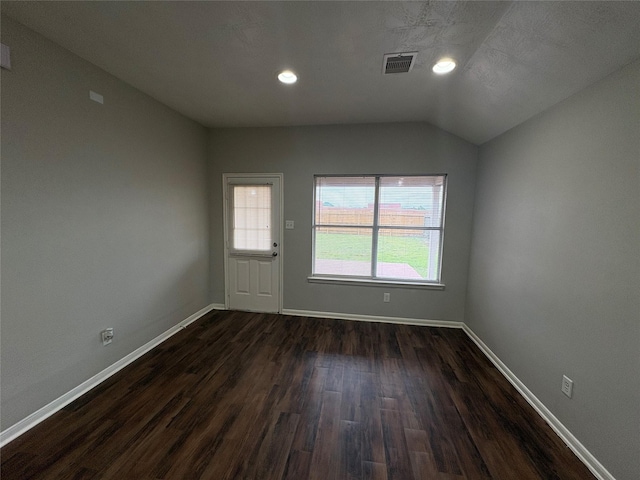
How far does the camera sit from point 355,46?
1.73 metres

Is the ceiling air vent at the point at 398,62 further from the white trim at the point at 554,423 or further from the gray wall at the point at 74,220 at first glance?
the white trim at the point at 554,423

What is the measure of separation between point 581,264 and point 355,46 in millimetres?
2139

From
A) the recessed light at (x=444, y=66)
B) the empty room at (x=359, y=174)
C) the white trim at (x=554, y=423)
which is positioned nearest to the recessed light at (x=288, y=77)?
the empty room at (x=359, y=174)

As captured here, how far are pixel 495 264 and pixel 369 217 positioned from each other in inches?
61.5

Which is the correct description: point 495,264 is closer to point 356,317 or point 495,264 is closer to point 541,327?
point 541,327

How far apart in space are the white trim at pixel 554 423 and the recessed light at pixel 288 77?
3337 millimetres

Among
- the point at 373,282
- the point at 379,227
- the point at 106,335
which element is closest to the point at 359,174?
the point at 379,227

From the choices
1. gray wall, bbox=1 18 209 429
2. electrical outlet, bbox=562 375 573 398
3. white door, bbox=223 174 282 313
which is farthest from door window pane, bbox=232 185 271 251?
electrical outlet, bbox=562 375 573 398

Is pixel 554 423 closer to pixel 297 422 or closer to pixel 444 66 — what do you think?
pixel 297 422

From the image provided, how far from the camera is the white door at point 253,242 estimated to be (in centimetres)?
361

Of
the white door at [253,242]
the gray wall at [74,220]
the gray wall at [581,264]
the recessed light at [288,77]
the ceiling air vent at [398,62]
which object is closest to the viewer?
the gray wall at [581,264]

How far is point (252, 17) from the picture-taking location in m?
1.49

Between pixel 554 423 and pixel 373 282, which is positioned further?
pixel 373 282

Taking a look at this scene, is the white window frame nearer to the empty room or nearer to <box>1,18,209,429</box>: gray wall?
the empty room
